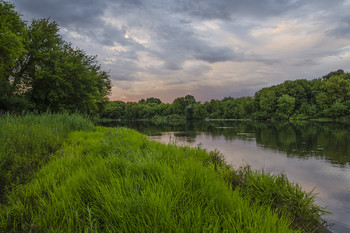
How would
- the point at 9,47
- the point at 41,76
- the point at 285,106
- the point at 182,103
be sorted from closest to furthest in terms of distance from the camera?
the point at 9,47 → the point at 41,76 → the point at 285,106 → the point at 182,103

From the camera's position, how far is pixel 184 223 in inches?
78.0

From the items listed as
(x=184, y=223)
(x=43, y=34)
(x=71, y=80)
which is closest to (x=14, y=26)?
(x=43, y=34)

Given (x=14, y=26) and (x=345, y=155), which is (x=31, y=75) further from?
(x=345, y=155)

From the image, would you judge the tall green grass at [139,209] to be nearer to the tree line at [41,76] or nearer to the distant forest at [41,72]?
the distant forest at [41,72]

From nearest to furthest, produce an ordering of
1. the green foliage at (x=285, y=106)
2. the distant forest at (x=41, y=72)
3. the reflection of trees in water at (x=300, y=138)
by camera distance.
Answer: the reflection of trees in water at (x=300, y=138), the distant forest at (x=41, y=72), the green foliage at (x=285, y=106)

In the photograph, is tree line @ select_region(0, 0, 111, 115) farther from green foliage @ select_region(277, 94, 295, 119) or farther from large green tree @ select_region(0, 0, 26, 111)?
green foliage @ select_region(277, 94, 295, 119)

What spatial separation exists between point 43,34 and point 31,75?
5.22 m

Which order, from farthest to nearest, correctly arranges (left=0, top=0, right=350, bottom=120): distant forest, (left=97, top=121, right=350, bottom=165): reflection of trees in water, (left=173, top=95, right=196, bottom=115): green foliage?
(left=173, top=95, right=196, bottom=115): green foliage
(left=0, top=0, right=350, bottom=120): distant forest
(left=97, top=121, right=350, bottom=165): reflection of trees in water

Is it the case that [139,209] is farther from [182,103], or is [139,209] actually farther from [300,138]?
[182,103]

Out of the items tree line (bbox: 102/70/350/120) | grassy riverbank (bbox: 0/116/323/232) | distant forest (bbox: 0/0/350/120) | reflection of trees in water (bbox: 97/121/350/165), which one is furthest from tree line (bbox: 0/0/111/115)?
grassy riverbank (bbox: 0/116/323/232)

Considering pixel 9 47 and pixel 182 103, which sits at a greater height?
pixel 182 103

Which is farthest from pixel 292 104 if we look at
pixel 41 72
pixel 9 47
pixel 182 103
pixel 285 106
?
pixel 9 47

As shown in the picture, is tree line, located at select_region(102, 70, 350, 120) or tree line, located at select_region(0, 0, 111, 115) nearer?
tree line, located at select_region(0, 0, 111, 115)

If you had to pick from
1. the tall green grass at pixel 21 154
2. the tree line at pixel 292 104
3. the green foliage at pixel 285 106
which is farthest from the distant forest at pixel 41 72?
the green foliage at pixel 285 106
